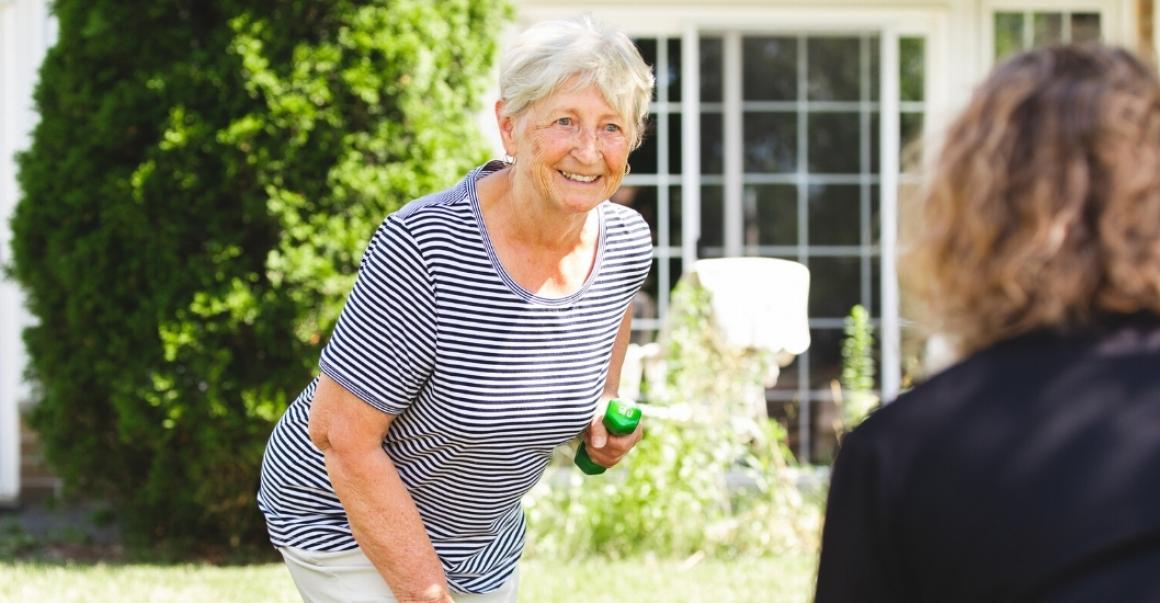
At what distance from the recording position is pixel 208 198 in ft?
17.8

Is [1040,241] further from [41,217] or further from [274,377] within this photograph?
[41,217]

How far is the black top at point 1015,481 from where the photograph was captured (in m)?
1.25

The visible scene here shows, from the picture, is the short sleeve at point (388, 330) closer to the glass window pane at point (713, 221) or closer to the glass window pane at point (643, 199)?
the glass window pane at point (643, 199)

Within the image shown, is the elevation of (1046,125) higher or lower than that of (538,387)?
higher

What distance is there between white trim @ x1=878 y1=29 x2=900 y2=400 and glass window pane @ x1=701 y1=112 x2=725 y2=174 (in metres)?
0.90

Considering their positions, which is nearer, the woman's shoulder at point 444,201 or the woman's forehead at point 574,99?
the woman's shoulder at point 444,201

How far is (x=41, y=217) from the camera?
18.5 ft

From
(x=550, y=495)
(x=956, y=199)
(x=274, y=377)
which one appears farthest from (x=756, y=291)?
(x=956, y=199)

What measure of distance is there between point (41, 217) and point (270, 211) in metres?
1.04

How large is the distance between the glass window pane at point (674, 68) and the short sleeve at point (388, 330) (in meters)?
5.31

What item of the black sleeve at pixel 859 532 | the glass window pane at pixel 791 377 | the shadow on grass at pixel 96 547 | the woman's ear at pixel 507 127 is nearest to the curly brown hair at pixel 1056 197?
the black sleeve at pixel 859 532

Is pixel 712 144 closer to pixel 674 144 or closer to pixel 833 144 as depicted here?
pixel 674 144

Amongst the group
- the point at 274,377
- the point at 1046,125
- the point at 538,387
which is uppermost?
the point at 1046,125

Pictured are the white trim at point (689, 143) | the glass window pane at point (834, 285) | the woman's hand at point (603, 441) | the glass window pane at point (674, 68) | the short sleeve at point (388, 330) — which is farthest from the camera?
the glass window pane at point (834, 285)
